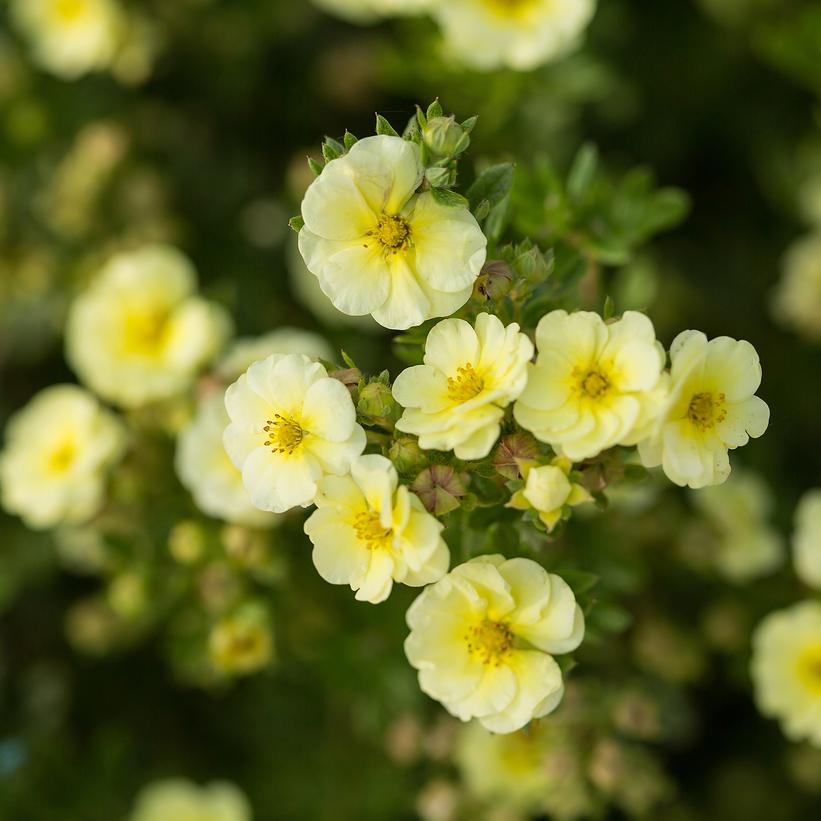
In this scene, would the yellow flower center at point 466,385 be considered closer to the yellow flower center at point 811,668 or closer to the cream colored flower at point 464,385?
the cream colored flower at point 464,385

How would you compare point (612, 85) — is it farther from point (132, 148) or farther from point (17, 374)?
point (17, 374)

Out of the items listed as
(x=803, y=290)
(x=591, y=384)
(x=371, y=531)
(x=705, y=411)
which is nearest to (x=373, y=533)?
(x=371, y=531)

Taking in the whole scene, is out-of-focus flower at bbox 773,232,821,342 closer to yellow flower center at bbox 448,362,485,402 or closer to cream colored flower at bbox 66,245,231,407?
cream colored flower at bbox 66,245,231,407

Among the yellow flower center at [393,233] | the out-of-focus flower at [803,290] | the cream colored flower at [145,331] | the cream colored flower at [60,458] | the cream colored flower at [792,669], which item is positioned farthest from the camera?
the out-of-focus flower at [803,290]

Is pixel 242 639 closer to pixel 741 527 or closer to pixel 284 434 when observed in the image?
pixel 284 434

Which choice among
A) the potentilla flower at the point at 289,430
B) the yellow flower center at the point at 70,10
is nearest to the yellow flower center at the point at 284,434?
the potentilla flower at the point at 289,430

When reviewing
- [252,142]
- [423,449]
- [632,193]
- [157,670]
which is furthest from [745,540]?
[252,142]
